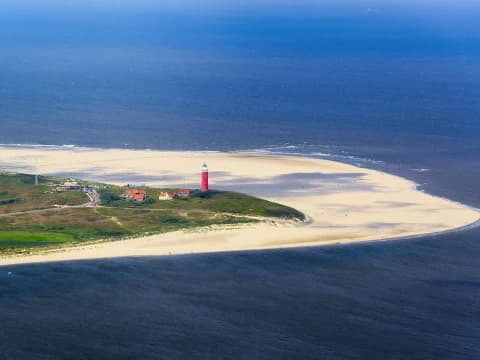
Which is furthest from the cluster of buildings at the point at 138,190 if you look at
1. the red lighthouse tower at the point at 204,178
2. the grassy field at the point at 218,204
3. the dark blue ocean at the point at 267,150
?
the dark blue ocean at the point at 267,150

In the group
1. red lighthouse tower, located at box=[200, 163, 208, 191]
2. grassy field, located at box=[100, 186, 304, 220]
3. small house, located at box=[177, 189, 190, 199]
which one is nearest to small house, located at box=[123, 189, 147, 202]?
grassy field, located at box=[100, 186, 304, 220]

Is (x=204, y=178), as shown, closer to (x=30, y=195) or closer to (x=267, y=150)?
(x=30, y=195)

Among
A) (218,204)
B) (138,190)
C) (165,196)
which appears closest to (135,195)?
(165,196)

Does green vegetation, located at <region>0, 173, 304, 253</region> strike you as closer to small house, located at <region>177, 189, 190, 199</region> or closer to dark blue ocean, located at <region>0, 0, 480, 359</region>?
small house, located at <region>177, 189, 190, 199</region>

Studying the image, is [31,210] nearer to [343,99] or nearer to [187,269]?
[187,269]

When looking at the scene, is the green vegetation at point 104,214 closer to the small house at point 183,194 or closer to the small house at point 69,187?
the small house at point 183,194

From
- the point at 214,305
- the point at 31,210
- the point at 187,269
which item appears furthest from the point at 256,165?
the point at 214,305
